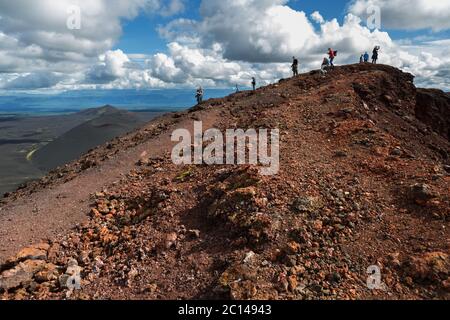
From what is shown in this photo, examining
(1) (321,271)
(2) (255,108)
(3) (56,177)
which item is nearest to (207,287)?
(1) (321,271)

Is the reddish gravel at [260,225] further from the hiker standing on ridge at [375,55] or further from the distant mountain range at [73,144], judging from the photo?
the distant mountain range at [73,144]

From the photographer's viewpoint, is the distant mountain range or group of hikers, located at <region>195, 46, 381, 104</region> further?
the distant mountain range

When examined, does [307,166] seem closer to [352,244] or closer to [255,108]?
[352,244]

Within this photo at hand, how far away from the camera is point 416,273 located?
11531 millimetres

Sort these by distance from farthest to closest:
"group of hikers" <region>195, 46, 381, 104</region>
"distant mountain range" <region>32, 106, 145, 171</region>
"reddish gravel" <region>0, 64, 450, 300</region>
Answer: "distant mountain range" <region>32, 106, 145, 171</region>
"group of hikers" <region>195, 46, 381, 104</region>
"reddish gravel" <region>0, 64, 450, 300</region>

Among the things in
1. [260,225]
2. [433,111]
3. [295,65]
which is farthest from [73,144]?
[260,225]

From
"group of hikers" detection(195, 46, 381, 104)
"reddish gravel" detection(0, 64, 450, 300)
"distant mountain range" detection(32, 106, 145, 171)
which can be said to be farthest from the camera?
"distant mountain range" detection(32, 106, 145, 171)

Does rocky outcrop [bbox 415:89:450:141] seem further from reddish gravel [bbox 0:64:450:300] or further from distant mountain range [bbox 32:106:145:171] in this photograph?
distant mountain range [bbox 32:106:145:171]

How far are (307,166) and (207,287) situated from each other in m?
7.70

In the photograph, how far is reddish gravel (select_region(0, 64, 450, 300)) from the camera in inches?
473

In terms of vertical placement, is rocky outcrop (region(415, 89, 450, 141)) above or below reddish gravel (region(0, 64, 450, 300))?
above

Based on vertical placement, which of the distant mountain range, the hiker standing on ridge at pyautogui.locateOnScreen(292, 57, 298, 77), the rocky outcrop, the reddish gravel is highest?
the hiker standing on ridge at pyautogui.locateOnScreen(292, 57, 298, 77)

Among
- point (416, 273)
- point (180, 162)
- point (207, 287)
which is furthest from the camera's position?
point (180, 162)

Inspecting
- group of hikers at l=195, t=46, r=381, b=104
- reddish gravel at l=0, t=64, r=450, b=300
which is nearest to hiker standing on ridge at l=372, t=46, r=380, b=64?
group of hikers at l=195, t=46, r=381, b=104
